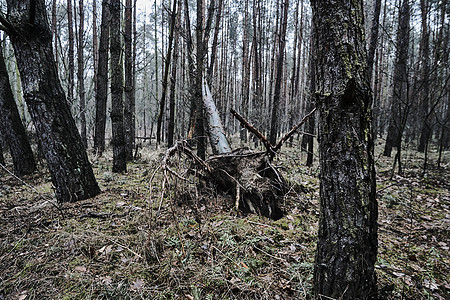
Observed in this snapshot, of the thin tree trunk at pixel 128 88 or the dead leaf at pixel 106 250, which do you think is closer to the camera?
the dead leaf at pixel 106 250

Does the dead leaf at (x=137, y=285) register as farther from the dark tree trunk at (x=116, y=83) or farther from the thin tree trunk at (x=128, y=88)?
the thin tree trunk at (x=128, y=88)

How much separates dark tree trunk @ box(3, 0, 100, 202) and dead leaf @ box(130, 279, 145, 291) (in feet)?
6.51

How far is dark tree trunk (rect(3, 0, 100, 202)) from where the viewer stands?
9.26ft

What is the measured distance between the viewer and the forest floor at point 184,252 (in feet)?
5.83

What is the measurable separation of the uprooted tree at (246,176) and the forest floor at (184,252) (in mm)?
203

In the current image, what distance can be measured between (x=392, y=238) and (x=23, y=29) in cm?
538

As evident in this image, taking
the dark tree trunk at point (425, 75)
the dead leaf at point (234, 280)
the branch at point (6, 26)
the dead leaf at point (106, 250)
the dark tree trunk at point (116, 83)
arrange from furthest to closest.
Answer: the dark tree trunk at point (116, 83)
the dark tree trunk at point (425, 75)
the branch at point (6, 26)
the dead leaf at point (106, 250)
the dead leaf at point (234, 280)

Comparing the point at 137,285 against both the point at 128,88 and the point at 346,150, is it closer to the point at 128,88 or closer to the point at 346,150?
the point at 346,150

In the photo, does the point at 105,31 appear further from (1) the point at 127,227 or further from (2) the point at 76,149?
(1) the point at 127,227

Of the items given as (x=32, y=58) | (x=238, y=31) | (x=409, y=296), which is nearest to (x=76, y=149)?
(x=32, y=58)

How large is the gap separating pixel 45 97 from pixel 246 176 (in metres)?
2.94

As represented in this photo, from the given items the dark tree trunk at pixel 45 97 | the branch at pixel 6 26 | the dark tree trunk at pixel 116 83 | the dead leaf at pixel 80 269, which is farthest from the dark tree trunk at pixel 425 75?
the branch at pixel 6 26

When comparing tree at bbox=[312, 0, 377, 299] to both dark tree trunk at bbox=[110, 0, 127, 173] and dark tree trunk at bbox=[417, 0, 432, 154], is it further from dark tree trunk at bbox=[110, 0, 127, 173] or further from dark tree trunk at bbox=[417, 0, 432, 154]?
dark tree trunk at bbox=[110, 0, 127, 173]

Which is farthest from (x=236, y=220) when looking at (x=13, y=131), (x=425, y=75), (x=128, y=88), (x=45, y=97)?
(x=128, y=88)
